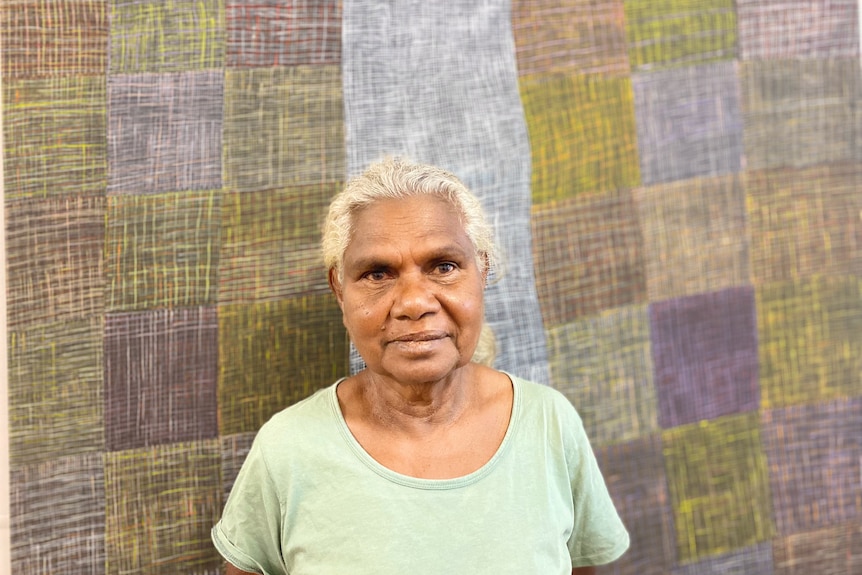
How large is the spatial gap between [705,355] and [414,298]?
0.98 meters

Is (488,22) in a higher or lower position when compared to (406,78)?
higher

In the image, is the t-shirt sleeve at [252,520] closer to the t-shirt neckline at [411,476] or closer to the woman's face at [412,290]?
the t-shirt neckline at [411,476]

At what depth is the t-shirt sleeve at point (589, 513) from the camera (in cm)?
142

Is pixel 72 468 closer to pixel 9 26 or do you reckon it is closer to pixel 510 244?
pixel 9 26

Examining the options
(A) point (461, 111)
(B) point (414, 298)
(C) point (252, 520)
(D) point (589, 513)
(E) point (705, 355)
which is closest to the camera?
(B) point (414, 298)

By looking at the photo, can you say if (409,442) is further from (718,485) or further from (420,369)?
(718,485)

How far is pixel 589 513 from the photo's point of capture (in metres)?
1.46

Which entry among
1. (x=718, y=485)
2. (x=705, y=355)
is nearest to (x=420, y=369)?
(x=705, y=355)

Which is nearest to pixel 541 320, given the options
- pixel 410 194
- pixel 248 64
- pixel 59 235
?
pixel 410 194

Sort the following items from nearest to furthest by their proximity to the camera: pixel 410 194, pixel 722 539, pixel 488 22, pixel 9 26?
pixel 410 194 → pixel 9 26 → pixel 488 22 → pixel 722 539

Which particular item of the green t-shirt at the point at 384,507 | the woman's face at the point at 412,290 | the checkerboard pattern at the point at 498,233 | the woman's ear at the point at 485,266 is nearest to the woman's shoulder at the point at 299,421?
the green t-shirt at the point at 384,507

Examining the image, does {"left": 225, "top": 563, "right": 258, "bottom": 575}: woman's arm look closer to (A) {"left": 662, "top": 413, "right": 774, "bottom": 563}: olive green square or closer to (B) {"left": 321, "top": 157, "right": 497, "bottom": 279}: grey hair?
(B) {"left": 321, "top": 157, "right": 497, "bottom": 279}: grey hair

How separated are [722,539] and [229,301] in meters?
1.39

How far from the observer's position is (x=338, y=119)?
163 centimetres
